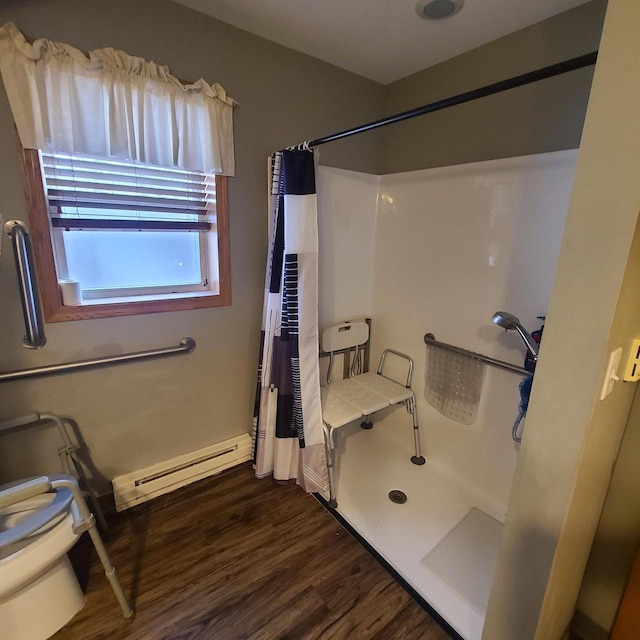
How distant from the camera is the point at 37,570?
110 cm

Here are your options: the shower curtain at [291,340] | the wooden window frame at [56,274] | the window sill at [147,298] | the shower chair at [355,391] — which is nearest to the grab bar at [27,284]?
the wooden window frame at [56,274]

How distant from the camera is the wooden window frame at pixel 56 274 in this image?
131 centimetres

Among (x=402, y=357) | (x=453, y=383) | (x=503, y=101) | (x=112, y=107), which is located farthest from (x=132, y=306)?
(x=503, y=101)

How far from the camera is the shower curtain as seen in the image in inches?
64.1

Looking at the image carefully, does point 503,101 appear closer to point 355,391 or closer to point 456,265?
point 456,265

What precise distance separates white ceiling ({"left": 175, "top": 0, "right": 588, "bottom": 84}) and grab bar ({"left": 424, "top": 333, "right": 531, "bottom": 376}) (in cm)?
152

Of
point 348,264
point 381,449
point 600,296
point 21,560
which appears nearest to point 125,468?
point 21,560

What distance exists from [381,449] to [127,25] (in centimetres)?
257

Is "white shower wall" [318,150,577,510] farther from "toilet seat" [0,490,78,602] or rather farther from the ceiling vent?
"toilet seat" [0,490,78,602]

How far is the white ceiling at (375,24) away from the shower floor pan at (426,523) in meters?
2.23

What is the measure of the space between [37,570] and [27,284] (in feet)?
3.21

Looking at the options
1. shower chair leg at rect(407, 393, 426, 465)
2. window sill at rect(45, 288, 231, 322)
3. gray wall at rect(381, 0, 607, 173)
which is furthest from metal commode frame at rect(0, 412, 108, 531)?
gray wall at rect(381, 0, 607, 173)

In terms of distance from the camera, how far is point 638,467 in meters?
1.11

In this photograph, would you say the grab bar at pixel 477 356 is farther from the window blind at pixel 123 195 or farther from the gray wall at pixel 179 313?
the window blind at pixel 123 195
